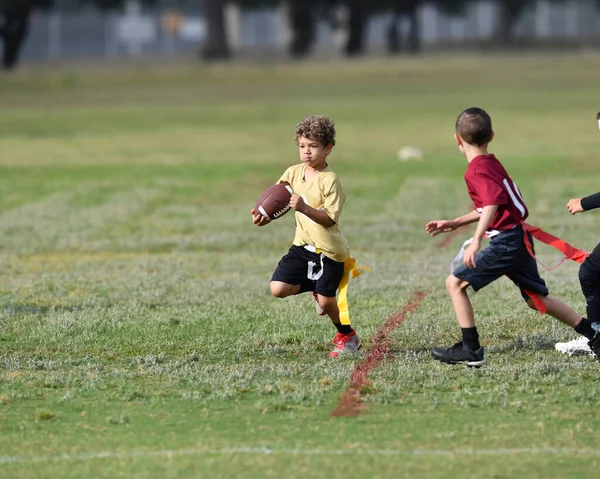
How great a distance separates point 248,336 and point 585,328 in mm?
2332

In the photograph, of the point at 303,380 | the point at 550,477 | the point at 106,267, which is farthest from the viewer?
the point at 106,267

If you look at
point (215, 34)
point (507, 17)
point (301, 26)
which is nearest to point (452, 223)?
point (215, 34)

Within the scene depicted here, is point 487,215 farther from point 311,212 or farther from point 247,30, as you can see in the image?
point 247,30

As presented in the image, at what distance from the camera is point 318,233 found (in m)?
7.84

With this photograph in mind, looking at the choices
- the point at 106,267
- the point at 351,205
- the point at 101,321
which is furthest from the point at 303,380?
the point at 351,205

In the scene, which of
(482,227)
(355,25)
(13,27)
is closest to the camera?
(482,227)

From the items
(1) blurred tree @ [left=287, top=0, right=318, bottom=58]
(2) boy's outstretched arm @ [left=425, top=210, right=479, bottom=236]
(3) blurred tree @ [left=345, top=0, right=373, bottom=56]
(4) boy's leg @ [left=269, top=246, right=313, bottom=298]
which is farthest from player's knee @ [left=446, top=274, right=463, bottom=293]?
(3) blurred tree @ [left=345, top=0, right=373, bottom=56]

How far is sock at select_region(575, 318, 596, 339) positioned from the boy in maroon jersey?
363 mm

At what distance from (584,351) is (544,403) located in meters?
1.28

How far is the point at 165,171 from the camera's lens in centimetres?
2269

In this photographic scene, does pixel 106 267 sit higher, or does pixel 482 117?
pixel 482 117

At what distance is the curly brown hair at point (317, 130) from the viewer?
7691 mm

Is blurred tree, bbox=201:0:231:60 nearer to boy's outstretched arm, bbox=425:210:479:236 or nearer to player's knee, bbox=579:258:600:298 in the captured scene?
player's knee, bbox=579:258:600:298

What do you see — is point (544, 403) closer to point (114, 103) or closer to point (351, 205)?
point (351, 205)
